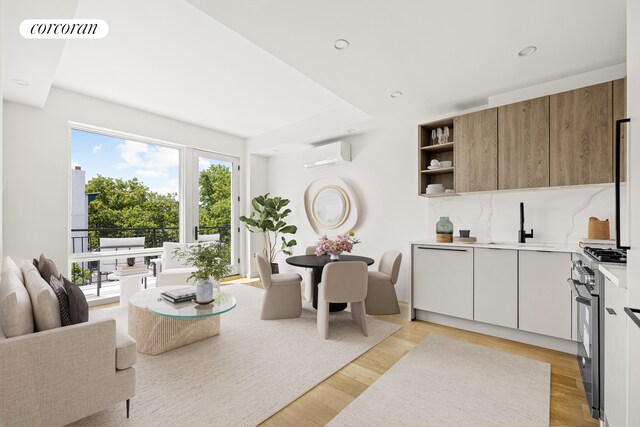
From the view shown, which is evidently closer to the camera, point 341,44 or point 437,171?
point 341,44

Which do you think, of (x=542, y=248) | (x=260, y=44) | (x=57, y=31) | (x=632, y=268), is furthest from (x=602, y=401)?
(x=57, y=31)

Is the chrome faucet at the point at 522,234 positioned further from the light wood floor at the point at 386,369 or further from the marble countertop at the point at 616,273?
the marble countertop at the point at 616,273

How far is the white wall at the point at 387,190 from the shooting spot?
4156 mm

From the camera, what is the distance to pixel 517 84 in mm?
3002

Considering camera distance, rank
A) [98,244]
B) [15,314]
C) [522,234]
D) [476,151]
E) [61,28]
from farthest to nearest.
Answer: [98,244] < [476,151] < [522,234] < [61,28] < [15,314]

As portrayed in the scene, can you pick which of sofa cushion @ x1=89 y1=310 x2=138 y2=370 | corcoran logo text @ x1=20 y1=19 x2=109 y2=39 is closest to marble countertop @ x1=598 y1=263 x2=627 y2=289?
sofa cushion @ x1=89 y1=310 x2=138 y2=370

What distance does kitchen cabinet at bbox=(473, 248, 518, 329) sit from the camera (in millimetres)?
2785

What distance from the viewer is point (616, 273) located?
4.33 feet

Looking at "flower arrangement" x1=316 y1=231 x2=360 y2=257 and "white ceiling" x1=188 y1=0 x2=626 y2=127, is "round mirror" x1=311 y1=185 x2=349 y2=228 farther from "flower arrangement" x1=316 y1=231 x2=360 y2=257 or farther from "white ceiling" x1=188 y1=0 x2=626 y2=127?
"white ceiling" x1=188 y1=0 x2=626 y2=127

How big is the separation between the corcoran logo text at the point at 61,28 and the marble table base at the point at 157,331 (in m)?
2.32

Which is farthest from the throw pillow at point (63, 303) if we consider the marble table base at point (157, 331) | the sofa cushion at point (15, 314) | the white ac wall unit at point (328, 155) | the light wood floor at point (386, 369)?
the white ac wall unit at point (328, 155)

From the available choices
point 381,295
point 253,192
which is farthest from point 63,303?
point 253,192

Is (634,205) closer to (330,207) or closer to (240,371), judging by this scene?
(240,371)

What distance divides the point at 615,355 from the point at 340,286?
1963 mm
